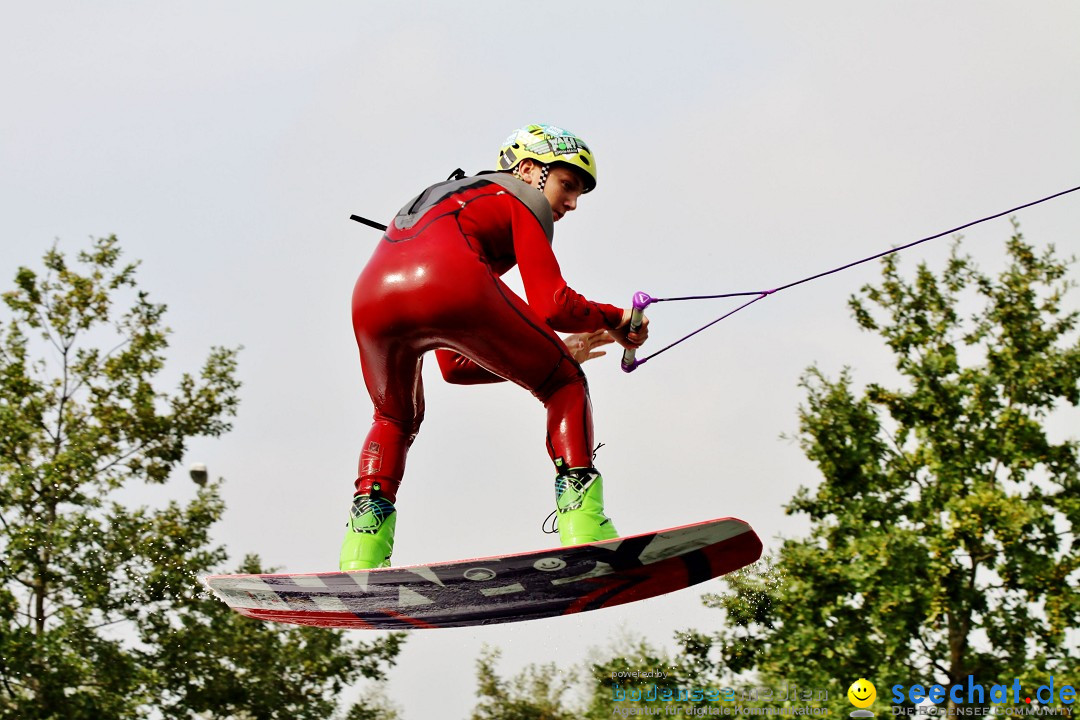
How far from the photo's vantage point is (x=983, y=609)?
1894 centimetres

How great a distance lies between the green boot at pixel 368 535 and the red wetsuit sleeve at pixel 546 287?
4.71 ft

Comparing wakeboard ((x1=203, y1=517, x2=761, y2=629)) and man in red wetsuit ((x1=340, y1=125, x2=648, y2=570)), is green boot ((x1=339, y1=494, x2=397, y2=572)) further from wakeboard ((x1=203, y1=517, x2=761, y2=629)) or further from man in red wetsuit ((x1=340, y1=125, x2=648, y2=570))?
wakeboard ((x1=203, y1=517, x2=761, y2=629))

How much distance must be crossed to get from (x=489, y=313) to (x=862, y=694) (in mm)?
12597

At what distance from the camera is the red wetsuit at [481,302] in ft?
19.7

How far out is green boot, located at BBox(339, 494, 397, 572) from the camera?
6.56 metres

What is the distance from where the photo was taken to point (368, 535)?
6.59 metres

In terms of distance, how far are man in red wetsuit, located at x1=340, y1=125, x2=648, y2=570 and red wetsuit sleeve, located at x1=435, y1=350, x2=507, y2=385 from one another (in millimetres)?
404

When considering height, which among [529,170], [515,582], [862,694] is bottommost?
[515,582]

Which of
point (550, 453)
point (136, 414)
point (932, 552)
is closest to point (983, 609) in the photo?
point (932, 552)

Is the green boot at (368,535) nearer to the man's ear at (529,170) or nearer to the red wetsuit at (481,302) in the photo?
the red wetsuit at (481,302)

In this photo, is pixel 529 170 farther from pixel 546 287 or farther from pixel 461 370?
pixel 461 370

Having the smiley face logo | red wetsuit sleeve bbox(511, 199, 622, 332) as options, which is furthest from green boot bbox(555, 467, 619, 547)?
the smiley face logo

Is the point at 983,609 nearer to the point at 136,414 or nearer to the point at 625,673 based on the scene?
the point at 625,673

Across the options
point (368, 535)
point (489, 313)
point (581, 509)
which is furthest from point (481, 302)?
point (368, 535)
